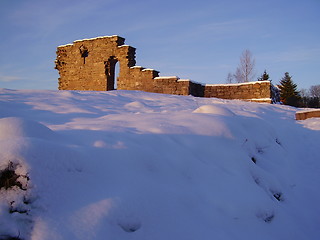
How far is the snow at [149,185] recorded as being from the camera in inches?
56.3

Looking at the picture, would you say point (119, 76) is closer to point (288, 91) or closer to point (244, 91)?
point (244, 91)

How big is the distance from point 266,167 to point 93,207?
8.99 feet

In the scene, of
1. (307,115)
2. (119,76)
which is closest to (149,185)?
(307,115)

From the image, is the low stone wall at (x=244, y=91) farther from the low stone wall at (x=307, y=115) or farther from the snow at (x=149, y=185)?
the snow at (x=149, y=185)

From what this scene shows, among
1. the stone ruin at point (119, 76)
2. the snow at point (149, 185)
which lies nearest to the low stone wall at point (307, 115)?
the stone ruin at point (119, 76)

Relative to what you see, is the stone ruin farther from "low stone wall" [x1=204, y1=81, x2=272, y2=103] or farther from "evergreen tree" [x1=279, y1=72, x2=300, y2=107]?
"evergreen tree" [x1=279, y1=72, x2=300, y2=107]

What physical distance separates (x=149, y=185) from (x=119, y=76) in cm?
1273

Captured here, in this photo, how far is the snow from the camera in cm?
143

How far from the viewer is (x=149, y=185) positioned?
188 centimetres

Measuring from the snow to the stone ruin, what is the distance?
27.1 ft

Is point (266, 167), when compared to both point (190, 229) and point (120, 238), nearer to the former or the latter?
point (190, 229)

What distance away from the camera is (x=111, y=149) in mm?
2152

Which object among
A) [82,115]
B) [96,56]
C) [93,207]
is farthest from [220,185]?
[96,56]

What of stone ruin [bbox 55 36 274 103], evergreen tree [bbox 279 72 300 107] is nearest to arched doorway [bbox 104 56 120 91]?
stone ruin [bbox 55 36 274 103]
